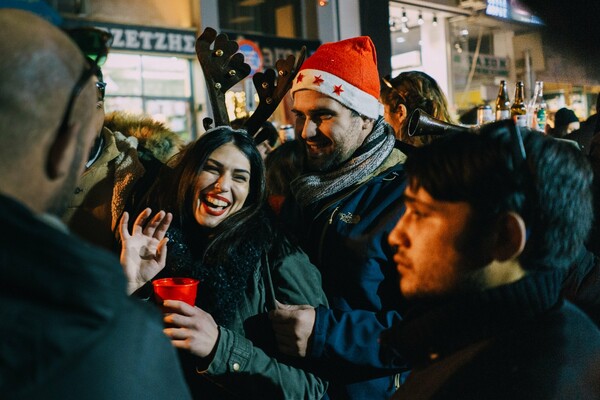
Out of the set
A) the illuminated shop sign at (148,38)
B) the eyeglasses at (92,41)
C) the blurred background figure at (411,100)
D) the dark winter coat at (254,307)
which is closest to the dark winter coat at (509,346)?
the dark winter coat at (254,307)

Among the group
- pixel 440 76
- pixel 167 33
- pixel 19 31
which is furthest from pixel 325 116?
pixel 440 76

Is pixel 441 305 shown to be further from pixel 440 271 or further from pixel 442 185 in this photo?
pixel 442 185

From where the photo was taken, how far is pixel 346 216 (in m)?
3.03

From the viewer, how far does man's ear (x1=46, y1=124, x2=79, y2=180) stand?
1.24m

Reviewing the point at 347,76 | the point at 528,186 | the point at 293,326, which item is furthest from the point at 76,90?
the point at 347,76

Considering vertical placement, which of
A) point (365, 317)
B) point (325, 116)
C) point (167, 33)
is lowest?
point (365, 317)

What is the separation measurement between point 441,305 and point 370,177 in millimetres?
1541

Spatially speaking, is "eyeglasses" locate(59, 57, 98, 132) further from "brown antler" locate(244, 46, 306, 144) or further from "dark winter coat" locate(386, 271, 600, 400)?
"brown antler" locate(244, 46, 306, 144)

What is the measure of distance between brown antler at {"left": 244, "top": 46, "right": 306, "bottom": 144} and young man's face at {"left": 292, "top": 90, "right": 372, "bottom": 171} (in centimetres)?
15

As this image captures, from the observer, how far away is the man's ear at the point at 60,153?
1.24 meters

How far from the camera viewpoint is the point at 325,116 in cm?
355

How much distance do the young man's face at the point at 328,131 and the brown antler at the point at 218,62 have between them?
439 millimetres

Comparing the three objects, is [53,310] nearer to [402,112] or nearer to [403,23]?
[402,112]

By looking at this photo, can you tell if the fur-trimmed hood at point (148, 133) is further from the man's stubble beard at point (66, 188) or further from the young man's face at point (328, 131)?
the man's stubble beard at point (66, 188)
